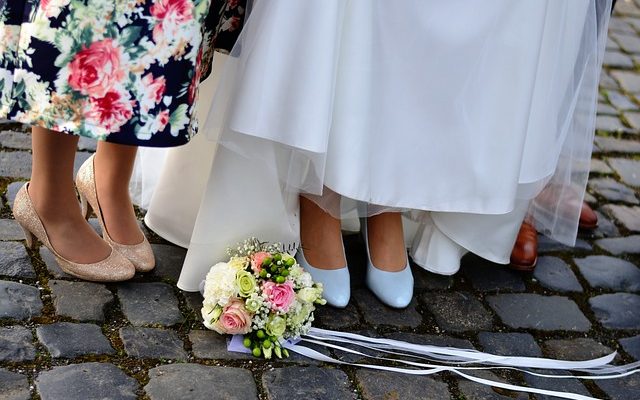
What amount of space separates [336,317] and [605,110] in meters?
2.15

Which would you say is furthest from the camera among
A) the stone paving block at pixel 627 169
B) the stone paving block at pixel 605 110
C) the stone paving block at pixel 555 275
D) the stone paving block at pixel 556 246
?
the stone paving block at pixel 605 110

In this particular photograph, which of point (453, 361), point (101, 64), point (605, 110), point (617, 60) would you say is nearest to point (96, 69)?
point (101, 64)

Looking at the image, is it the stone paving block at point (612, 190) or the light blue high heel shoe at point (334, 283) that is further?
the stone paving block at point (612, 190)

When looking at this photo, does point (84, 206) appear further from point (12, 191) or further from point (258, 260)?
point (258, 260)

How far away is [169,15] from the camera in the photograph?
1.99 meters

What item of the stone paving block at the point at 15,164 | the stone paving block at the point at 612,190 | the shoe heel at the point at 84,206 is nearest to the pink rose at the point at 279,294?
the shoe heel at the point at 84,206

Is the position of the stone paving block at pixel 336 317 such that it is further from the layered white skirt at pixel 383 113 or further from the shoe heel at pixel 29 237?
the shoe heel at pixel 29 237

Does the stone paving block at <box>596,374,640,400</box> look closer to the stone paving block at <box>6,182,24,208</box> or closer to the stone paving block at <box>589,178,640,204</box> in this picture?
the stone paving block at <box>589,178,640,204</box>

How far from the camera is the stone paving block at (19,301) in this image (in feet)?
7.31

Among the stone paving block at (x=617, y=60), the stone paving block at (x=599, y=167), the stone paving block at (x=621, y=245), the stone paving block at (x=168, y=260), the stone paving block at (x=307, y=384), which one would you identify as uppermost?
the stone paving block at (x=617, y=60)

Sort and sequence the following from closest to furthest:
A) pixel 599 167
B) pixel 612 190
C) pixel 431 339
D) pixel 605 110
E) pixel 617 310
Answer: pixel 431 339
pixel 617 310
pixel 612 190
pixel 599 167
pixel 605 110

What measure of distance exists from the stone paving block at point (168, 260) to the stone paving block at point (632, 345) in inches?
50.6

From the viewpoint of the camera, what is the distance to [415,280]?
2.73 m

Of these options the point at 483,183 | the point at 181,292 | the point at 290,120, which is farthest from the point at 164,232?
the point at 483,183
